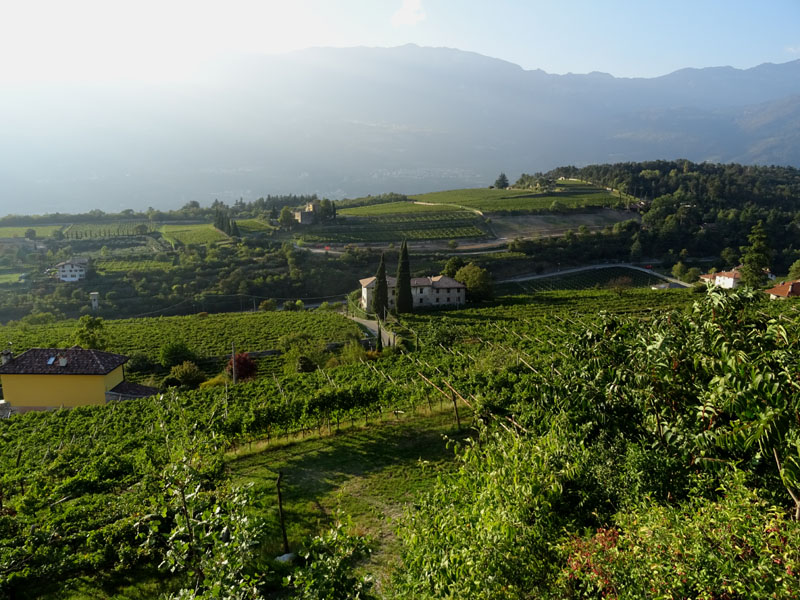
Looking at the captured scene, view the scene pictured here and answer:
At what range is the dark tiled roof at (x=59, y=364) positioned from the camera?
24094 mm

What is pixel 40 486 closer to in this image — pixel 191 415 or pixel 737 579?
pixel 191 415

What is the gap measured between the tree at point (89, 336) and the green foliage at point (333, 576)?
1301 inches

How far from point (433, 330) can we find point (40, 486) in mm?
20149

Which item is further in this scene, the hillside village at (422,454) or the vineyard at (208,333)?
the vineyard at (208,333)

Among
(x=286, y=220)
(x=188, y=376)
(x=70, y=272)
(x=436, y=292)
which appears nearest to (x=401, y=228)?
(x=286, y=220)

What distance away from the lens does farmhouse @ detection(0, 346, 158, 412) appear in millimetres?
24094

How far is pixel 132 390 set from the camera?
2541 cm

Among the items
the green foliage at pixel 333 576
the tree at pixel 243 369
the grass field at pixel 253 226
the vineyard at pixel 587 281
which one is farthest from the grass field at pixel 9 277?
the green foliage at pixel 333 576

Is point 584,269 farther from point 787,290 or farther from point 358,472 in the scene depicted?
point 358,472

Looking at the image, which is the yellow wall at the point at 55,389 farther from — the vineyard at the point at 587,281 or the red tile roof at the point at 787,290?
the vineyard at the point at 587,281

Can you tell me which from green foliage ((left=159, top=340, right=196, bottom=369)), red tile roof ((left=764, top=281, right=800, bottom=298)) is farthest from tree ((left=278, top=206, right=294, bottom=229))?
red tile roof ((left=764, top=281, right=800, bottom=298))

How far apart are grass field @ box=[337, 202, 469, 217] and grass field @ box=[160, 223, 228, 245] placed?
27686mm

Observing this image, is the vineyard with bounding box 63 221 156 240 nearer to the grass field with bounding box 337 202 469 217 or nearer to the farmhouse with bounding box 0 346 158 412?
the grass field with bounding box 337 202 469 217

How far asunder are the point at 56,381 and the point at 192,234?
79359 mm
